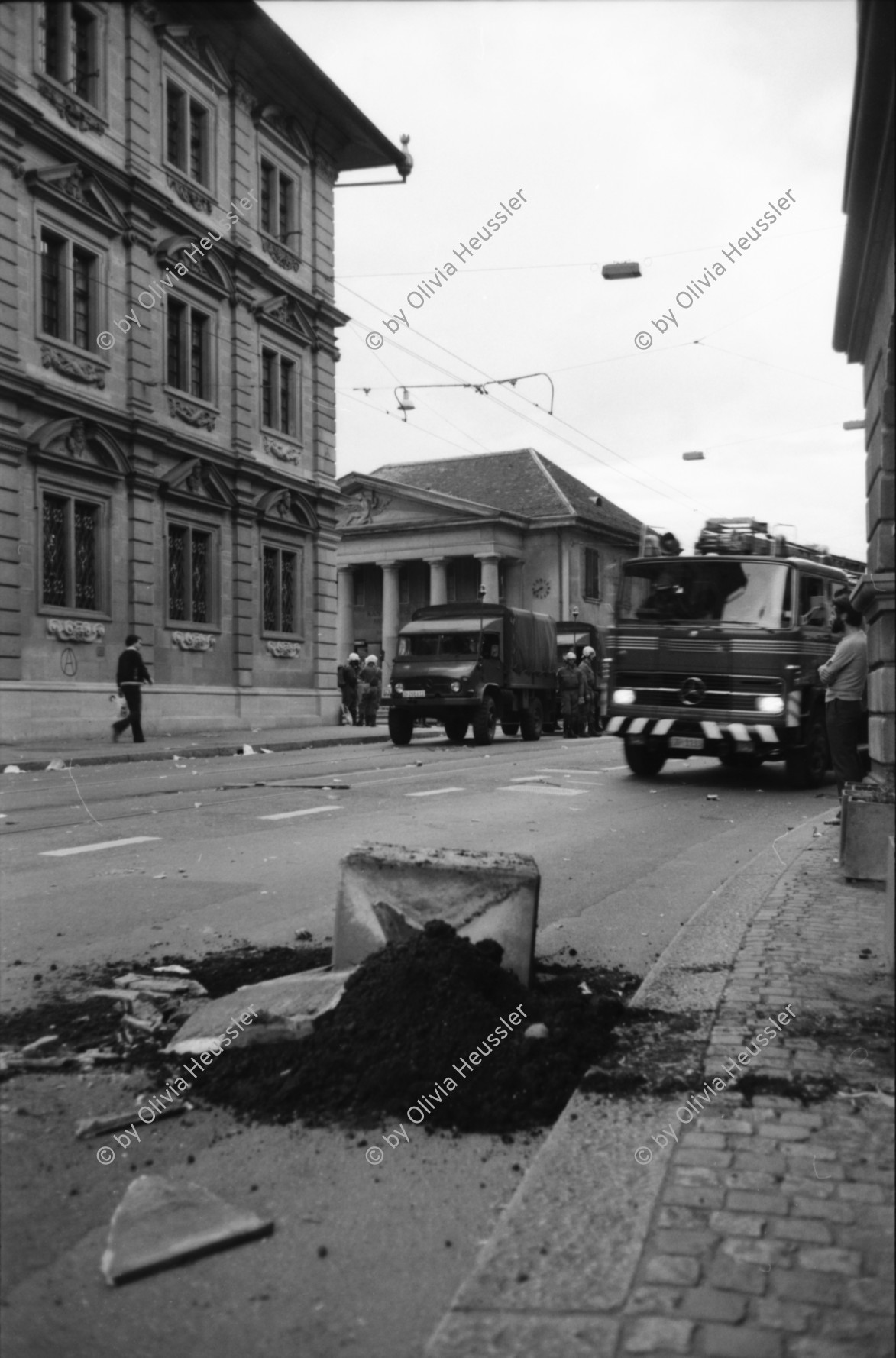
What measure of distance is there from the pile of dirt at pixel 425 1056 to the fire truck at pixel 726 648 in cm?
1023

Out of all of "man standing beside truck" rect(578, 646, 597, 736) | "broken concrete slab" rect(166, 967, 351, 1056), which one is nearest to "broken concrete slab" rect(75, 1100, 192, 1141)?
"broken concrete slab" rect(166, 967, 351, 1056)

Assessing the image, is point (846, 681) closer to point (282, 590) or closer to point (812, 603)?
point (812, 603)

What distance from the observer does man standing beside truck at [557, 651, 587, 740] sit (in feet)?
94.7

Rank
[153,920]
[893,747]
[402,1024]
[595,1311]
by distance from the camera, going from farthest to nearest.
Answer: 1. [893,747]
2. [153,920]
3. [402,1024]
4. [595,1311]

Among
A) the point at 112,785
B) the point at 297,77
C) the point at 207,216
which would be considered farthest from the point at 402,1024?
the point at 297,77

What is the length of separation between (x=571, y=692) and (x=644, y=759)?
12869 mm

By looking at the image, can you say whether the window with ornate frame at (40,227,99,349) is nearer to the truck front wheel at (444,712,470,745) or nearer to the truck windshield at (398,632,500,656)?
the truck windshield at (398,632,500,656)

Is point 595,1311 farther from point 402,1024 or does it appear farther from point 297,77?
point 297,77

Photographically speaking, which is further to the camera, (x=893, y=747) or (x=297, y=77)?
(x=297, y=77)

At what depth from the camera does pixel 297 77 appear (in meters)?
29.3

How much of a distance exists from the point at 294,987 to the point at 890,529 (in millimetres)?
6106

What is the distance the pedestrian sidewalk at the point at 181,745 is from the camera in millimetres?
18859

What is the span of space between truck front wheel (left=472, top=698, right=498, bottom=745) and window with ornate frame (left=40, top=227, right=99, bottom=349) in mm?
10360

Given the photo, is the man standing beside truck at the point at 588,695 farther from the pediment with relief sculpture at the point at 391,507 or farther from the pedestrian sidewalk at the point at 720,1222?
the pediment with relief sculpture at the point at 391,507
